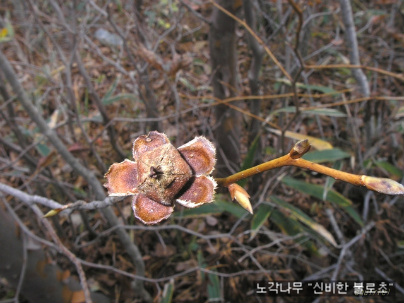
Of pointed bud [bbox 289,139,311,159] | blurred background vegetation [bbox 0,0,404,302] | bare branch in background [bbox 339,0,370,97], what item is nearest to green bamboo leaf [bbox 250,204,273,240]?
blurred background vegetation [bbox 0,0,404,302]

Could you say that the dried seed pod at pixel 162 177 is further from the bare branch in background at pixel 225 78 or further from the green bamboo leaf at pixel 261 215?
the bare branch in background at pixel 225 78

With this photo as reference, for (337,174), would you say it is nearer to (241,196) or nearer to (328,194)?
(241,196)

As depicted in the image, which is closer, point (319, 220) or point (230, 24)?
point (230, 24)

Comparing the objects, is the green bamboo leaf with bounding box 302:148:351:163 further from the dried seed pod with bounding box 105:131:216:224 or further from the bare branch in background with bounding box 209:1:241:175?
the dried seed pod with bounding box 105:131:216:224

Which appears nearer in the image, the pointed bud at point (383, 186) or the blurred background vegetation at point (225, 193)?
the pointed bud at point (383, 186)

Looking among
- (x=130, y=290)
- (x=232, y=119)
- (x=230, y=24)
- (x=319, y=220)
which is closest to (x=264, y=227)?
(x=319, y=220)

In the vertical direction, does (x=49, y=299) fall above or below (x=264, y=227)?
above

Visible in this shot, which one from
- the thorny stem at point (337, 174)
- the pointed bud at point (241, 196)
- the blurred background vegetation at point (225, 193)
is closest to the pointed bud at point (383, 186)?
the thorny stem at point (337, 174)

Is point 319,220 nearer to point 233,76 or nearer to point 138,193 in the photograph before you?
point 233,76
